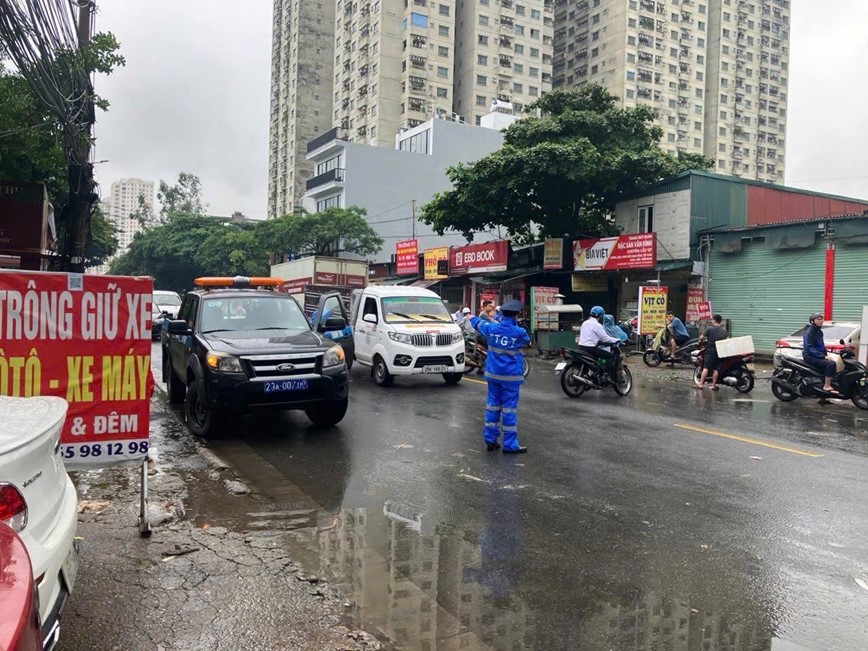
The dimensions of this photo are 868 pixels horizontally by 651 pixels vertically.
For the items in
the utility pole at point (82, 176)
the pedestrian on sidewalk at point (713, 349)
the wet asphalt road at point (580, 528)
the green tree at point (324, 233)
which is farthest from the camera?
the green tree at point (324, 233)

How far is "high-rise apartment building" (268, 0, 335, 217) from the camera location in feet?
287

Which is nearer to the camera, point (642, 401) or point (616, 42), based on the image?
point (642, 401)

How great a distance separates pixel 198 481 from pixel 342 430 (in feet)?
8.44

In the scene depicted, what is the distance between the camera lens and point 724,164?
95062 mm

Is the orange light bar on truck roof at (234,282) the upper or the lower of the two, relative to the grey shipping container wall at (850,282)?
lower

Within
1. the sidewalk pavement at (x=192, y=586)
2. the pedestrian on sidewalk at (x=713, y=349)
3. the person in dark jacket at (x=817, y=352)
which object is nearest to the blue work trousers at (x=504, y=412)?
the sidewalk pavement at (x=192, y=586)

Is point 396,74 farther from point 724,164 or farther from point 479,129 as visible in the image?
point 724,164

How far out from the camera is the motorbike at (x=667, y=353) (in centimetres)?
1827

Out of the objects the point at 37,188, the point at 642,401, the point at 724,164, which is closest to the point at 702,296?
the point at 642,401

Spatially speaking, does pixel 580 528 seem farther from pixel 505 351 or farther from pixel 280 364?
pixel 280 364

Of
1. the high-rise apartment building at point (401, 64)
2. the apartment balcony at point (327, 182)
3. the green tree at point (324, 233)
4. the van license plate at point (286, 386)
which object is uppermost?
the high-rise apartment building at point (401, 64)

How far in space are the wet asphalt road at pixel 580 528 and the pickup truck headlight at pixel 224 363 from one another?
2.91ft

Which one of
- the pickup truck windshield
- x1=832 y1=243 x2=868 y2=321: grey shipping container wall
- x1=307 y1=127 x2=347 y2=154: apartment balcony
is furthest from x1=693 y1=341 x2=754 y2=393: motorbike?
x1=307 y1=127 x2=347 y2=154: apartment balcony

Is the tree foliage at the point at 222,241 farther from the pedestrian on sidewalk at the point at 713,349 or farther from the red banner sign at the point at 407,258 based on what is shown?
the pedestrian on sidewalk at the point at 713,349
